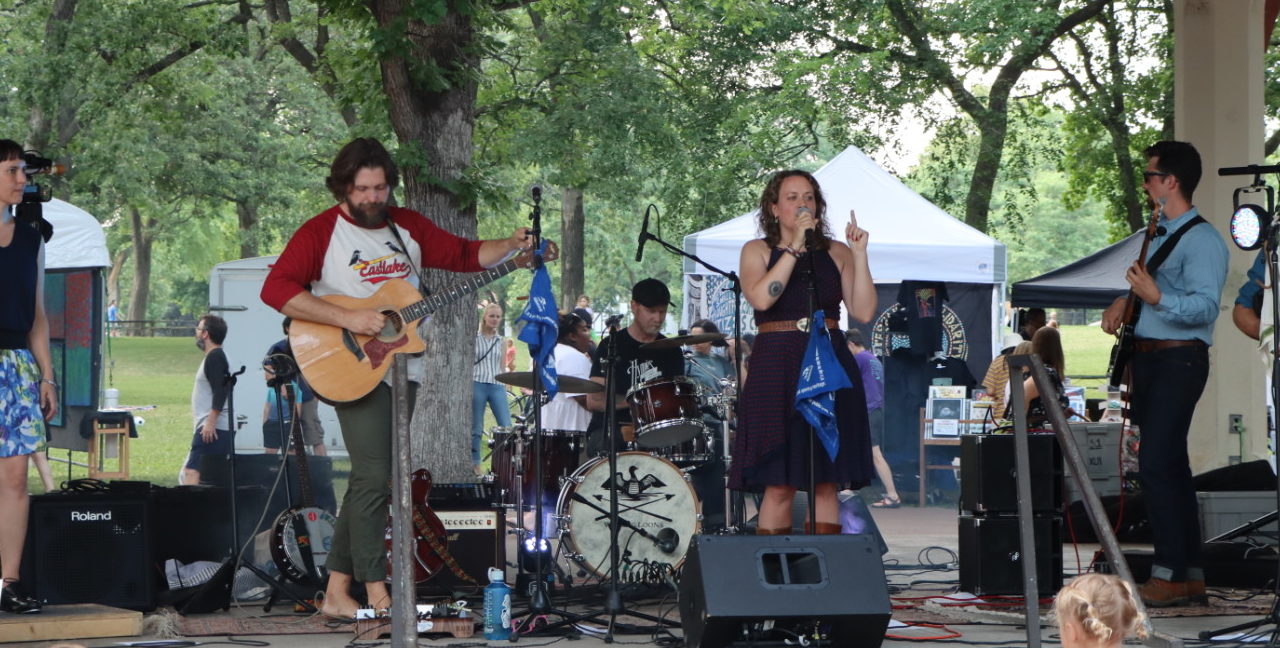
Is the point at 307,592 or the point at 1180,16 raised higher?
the point at 1180,16

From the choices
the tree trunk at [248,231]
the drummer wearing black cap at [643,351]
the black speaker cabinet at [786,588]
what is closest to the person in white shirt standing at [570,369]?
the drummer wearing black cap at [643,351]

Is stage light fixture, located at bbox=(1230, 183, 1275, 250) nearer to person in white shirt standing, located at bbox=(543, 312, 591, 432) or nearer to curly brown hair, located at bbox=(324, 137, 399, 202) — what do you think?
curly brown hair, located at bbox=(324, 137, 399, 202)

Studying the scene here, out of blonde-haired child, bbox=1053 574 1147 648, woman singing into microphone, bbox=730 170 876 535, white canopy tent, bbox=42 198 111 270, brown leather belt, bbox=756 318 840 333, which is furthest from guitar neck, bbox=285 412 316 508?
white canopy tent, bbox=42 198 111 270

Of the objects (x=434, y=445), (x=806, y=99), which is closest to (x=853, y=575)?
(x=434, y=445)

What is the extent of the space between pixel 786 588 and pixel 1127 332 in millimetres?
2634

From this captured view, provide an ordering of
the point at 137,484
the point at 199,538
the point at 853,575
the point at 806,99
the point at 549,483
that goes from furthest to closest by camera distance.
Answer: the point at 806,99
the point at 549,483
the point at 199,538
the point at 137,484
the point at 853,575

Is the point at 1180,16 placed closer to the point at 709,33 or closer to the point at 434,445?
the point at 434,445

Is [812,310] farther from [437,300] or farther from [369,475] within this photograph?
[369,475]

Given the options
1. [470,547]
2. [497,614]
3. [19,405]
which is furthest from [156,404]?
[497,614]

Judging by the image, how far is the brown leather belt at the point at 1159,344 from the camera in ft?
20.6

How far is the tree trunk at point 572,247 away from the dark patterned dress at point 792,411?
18545 millimetres

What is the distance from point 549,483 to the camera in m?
7.98

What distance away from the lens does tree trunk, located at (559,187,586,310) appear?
24438mm

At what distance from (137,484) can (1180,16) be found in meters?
8.09
